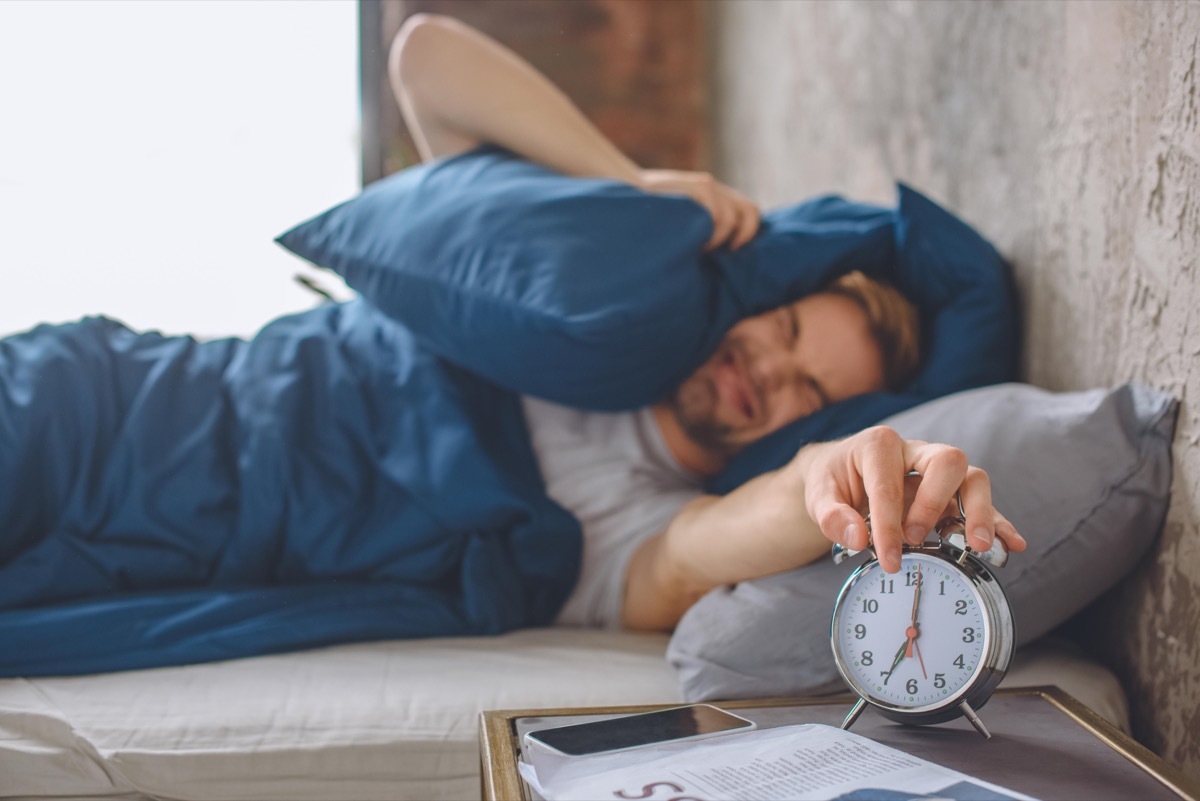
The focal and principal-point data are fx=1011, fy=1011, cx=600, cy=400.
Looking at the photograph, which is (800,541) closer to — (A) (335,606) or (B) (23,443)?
(A) (335,606)

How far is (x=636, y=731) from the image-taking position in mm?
685

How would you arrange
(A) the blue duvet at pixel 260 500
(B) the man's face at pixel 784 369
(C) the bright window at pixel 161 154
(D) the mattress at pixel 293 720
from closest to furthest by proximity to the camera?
(D) the mattress at pixel 293 720, (A) the blue duvet at pixel 260 500, (B) the man's face at pixel 784 369, (C) the bright window at pixel 161 154

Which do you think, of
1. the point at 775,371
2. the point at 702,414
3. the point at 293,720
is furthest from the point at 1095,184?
the point at 293,720

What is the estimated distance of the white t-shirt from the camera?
1.27m

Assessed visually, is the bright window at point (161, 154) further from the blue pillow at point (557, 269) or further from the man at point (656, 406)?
the blue pillow at point (557, 269)

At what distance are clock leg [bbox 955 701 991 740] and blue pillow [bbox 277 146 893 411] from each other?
56 cm

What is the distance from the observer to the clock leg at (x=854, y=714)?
2.30 feet

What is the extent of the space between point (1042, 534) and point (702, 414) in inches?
18.9

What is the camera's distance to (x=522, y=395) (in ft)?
4.48

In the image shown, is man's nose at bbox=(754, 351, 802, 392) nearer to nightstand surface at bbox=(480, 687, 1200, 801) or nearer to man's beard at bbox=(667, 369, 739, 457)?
man's beard at bbox=(667, 369, 739, 457)

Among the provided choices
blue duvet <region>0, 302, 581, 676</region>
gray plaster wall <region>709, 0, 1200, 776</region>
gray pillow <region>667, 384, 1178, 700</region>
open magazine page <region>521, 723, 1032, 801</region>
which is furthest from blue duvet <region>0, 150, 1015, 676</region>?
open magazine page <region>521, 723, 1032, 801</region>

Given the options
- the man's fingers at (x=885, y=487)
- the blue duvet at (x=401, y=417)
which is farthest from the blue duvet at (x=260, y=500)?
the man's fingers at (x=885, y=487)

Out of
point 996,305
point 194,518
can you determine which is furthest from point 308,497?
point 996,305

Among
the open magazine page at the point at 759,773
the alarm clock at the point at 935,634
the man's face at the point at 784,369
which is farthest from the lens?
the man's face at the point at 784,369
